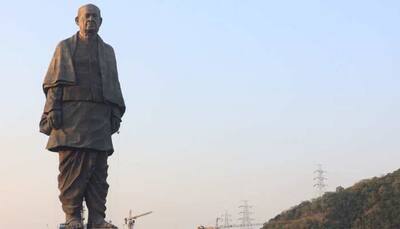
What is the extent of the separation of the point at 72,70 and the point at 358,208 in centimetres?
5255

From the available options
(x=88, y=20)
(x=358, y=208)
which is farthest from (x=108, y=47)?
(x=358, y=208)

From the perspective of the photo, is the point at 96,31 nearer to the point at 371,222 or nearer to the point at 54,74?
the point at 54,74

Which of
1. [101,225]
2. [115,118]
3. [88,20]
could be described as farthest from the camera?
[115,118]

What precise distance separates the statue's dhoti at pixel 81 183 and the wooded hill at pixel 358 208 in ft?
157

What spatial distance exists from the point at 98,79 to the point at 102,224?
6.05ft

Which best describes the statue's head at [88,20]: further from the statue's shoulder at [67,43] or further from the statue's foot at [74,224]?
the statue's foot at [74,224]

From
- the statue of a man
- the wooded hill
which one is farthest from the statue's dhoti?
the wooded hill

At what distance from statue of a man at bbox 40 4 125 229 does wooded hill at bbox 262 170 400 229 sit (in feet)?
157

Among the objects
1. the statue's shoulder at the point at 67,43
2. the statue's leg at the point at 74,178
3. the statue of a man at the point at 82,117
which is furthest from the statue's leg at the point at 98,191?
the statue's shoulder at the point at 67,43

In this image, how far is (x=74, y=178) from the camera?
8.13 meters

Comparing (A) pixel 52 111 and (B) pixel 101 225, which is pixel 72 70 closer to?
(A) pixel 52 111

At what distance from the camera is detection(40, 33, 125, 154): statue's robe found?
817 centimetres

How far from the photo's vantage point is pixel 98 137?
825cm

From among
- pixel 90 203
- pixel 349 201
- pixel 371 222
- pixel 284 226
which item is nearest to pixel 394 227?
pixel 371 222
